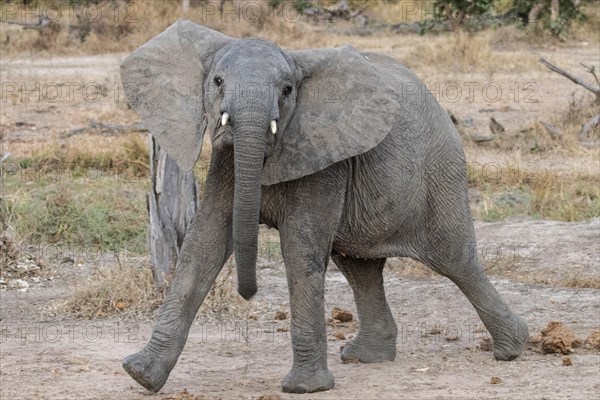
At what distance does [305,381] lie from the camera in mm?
5422

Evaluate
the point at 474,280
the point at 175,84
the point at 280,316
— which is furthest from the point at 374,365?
the point at 175,84

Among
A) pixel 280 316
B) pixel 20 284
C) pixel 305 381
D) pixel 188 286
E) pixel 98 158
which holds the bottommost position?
pixel 98 158

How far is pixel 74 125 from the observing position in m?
13.1

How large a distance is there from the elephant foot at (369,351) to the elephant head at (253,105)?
4.50ft

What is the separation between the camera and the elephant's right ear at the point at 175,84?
5121 mm

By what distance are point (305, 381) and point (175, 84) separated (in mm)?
1429

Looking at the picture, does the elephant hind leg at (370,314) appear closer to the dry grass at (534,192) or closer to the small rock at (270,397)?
the small rock at (270,397)

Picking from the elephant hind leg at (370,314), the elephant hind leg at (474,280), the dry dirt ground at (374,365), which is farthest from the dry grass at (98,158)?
the elephant hind leg at (474,280)

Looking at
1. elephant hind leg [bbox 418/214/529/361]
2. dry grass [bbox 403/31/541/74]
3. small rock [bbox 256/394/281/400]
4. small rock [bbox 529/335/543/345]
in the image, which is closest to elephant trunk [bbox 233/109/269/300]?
small rock [bbox 256/394/281/400]

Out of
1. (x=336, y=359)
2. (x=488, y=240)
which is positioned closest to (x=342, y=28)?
(x=488, y=240)

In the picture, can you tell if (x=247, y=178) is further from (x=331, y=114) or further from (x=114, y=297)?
(x=114, y=297)

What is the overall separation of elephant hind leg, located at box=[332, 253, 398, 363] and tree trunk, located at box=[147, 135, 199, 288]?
4.37 ft

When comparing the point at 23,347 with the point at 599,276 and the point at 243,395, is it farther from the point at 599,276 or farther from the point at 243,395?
the point at 599,276

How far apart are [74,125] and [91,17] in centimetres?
660
